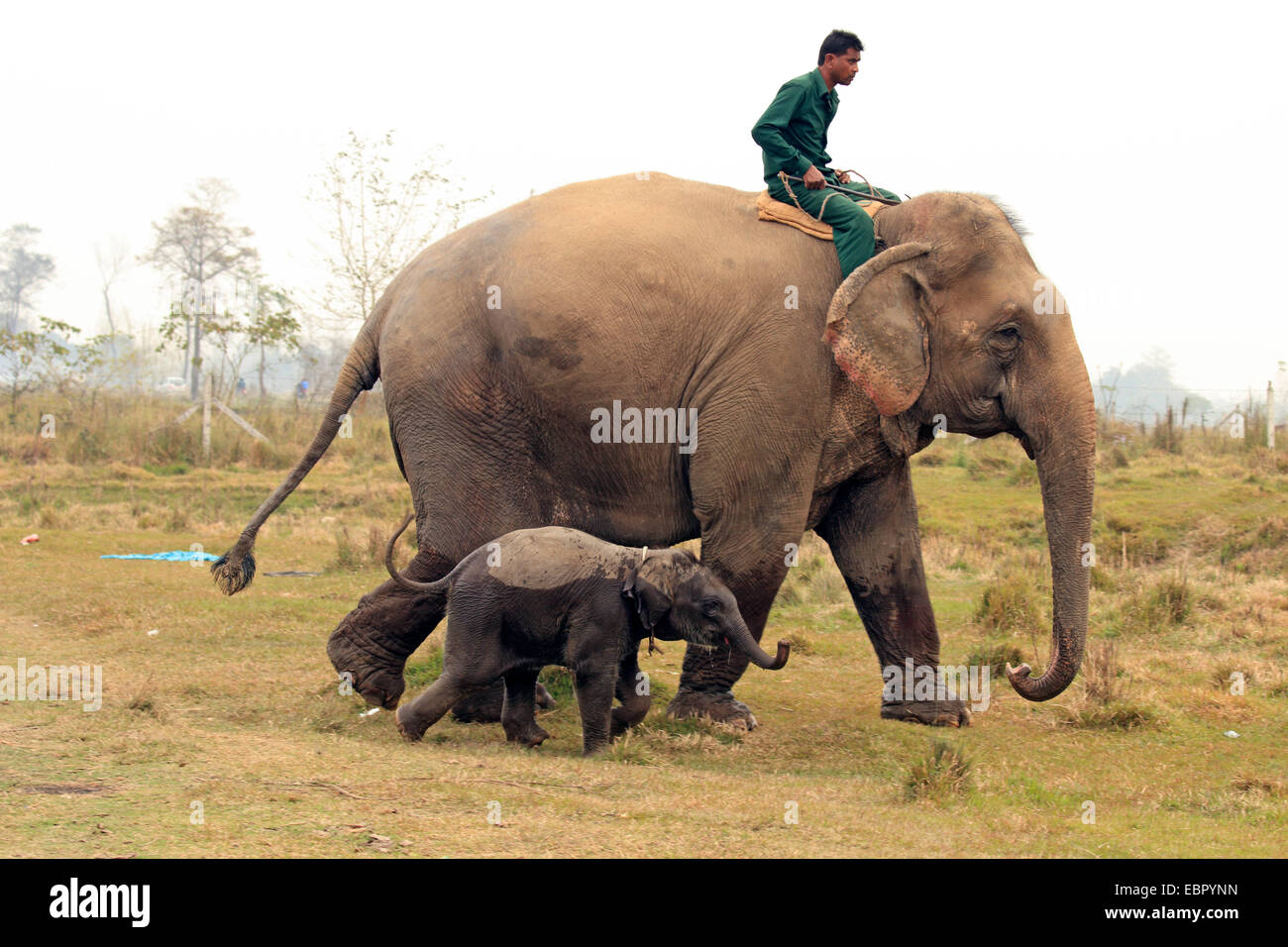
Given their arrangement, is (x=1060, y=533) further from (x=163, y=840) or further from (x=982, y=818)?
(x=163, y=840)

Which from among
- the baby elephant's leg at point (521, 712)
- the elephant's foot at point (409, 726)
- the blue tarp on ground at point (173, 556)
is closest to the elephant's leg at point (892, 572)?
the baby elephant's leg at point (521, 712)

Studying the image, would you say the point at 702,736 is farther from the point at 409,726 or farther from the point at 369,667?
the point at 369,667

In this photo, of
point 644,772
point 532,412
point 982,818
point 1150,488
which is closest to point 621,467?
point 532,412

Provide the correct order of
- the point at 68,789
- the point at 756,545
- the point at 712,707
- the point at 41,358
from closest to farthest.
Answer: the point at 68,789
the point at 756,545
the point at 712,707
the point at 41,358

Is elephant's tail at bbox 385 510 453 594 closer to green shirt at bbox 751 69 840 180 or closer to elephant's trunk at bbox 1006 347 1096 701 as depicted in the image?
green shirt at bbox 751 69 840 180

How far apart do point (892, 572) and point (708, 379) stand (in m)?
1.88

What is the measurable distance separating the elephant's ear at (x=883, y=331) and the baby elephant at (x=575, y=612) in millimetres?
1465

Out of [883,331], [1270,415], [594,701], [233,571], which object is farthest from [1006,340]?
[1270,415]

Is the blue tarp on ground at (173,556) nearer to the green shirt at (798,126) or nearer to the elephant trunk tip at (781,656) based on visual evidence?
the green shirt at (798,126)

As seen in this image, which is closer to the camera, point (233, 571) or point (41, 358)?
point (233, 571)


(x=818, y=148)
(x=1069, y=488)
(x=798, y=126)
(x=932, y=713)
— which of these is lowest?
(x=932, y=713)

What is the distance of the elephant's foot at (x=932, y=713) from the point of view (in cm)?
872

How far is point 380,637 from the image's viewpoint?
332 inches

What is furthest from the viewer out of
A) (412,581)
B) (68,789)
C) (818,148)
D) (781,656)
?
(818,148)
